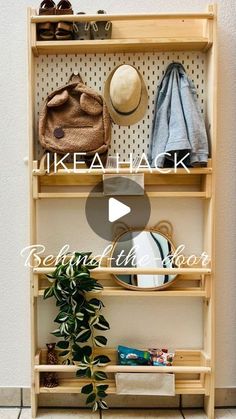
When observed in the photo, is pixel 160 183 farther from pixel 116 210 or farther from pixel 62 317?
pixel 62 317

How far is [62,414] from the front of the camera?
1848 millimetres

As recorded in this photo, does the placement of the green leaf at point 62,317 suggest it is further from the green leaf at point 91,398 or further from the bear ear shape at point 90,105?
the bear ear shape at point 90,105

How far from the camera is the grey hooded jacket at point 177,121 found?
1.70m

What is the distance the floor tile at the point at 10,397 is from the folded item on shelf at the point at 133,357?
19.5 inches

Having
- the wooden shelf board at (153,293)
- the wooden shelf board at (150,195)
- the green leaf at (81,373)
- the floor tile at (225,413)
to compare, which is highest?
the wooden shelf board at (150,195)

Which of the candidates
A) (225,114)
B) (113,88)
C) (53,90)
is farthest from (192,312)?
(53,90)

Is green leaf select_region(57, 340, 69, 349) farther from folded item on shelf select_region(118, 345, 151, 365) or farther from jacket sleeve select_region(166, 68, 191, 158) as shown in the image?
jacket sleeve select_region(166, 68, 191, 158)

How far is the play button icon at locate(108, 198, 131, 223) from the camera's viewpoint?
1.86m

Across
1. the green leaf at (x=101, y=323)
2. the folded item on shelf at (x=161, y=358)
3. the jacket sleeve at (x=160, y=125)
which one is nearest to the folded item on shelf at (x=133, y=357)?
the folded item on shelf at (x=161, y=358)

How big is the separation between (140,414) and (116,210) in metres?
0.88

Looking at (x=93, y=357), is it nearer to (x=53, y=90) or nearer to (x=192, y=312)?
(x=192, y=312)

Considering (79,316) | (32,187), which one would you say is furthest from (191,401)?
(32,187)

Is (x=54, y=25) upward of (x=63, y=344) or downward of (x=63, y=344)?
upward

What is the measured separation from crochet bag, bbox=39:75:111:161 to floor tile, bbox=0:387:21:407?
3.53ft
